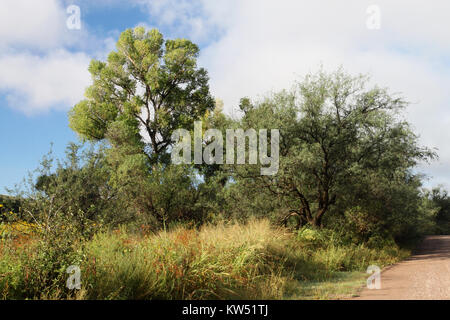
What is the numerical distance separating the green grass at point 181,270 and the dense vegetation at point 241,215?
0.10 ft

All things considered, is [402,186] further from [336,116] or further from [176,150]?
[176,150]

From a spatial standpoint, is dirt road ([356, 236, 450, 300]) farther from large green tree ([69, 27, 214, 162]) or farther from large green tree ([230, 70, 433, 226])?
large green tree ([69, 27, 214, 162])

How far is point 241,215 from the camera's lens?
1711 cm

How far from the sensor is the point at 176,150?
2861 cm

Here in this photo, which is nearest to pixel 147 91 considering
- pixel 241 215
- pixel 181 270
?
pixel 241 215

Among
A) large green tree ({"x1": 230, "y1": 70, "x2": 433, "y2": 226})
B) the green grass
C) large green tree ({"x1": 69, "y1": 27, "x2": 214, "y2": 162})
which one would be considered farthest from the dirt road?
large green tree ({"x1": 69, "y1": 27, "x2": 214, "y2": 162})

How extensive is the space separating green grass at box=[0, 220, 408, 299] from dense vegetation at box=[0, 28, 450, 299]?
3cm

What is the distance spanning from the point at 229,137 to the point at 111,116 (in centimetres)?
1587

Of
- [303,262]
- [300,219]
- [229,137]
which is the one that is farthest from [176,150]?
[303,262]

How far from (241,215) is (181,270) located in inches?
392

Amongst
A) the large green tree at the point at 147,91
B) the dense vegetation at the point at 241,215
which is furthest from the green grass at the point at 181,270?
the large green tree at the point at 147,91

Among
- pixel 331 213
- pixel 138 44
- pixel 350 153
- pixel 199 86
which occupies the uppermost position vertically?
pixel 138 44

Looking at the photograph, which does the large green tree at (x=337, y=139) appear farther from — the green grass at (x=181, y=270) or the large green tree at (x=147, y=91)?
the large green tree at (x=147, y=91)

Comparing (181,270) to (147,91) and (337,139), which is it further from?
(147,91)
